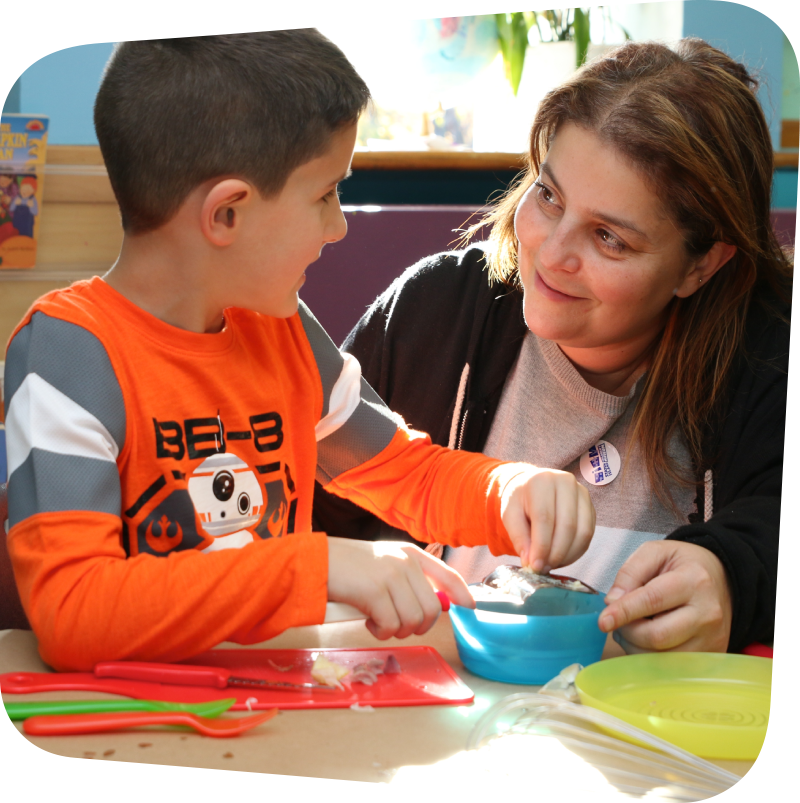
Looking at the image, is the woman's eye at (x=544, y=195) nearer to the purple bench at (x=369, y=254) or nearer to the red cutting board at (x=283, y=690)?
the purple bench at (x=369, y=254)

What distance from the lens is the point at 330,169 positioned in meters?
0.70

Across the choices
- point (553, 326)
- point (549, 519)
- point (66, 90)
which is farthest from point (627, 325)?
point (66, 90)

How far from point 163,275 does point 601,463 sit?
404 millimetres

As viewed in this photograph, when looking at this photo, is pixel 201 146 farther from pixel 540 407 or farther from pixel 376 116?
pixel 540 407

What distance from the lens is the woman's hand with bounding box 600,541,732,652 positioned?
0.63 metres

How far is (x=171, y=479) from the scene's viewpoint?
660 millimetres

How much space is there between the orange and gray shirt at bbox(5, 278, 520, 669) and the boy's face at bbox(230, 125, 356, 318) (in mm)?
56

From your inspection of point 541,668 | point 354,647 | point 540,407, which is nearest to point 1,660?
point 354,647

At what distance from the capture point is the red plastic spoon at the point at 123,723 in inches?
21.5

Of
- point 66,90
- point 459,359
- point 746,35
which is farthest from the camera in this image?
point 459,359

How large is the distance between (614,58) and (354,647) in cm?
53

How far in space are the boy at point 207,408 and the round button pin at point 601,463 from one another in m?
0.07

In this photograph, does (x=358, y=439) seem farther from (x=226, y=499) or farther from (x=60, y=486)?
(x=60, y=486)

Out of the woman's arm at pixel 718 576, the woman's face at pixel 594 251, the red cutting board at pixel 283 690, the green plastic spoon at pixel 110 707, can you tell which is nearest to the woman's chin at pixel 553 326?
the woman's face at pixel 594 251
